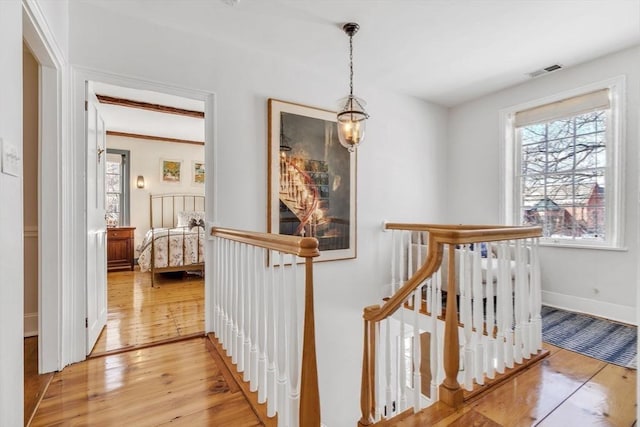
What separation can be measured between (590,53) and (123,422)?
4728mm

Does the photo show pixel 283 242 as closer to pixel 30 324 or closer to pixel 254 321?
pixel 254 321

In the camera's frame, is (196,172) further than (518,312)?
Yes

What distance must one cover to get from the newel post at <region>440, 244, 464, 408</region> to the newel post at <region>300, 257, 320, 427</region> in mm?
785

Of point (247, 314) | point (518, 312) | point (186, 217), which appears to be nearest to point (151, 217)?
point (186, 217)

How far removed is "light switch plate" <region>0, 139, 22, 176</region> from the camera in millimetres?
1121

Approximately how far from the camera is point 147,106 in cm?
446

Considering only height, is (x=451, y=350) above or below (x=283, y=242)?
below

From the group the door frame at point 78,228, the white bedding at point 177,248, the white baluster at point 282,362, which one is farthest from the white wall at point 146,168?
the white baluster at point 282,362

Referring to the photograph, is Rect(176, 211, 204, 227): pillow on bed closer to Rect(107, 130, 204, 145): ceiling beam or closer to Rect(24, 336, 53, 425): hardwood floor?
Rect(107, 130, 204, 145): ceiling beam

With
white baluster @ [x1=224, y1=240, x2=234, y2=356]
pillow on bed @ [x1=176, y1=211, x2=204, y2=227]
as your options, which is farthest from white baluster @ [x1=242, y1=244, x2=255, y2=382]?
pillow on bed @ [x1=176, y1=211, x2=204, y2=227]

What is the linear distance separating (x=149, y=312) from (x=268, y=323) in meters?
2.08

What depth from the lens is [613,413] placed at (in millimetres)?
1636

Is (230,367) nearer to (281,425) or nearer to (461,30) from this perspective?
(281,425)

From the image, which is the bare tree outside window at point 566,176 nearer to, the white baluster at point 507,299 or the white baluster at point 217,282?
the white baluster at point 507,299
